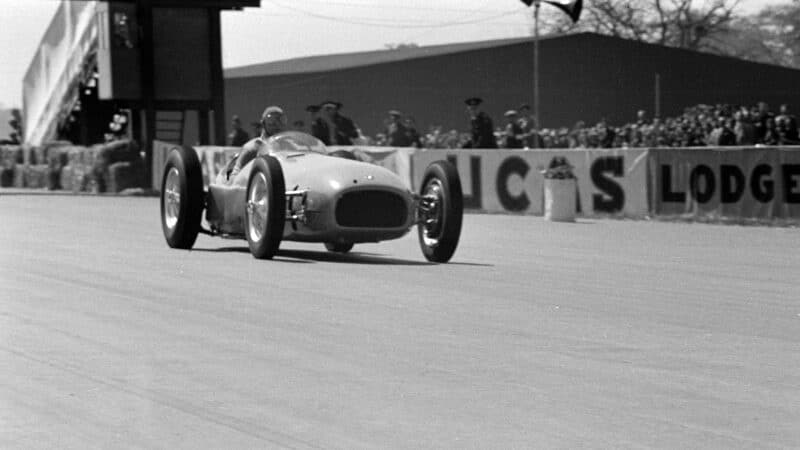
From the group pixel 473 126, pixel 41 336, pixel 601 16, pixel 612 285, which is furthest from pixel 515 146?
pixel 601 16

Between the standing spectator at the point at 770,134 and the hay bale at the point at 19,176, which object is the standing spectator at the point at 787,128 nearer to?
the standing spectator at the point at 770,134

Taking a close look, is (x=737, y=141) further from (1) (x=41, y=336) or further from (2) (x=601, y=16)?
(2) (x=601, y=16)

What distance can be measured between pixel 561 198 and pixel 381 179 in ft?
33.8

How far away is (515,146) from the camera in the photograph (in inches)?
1233

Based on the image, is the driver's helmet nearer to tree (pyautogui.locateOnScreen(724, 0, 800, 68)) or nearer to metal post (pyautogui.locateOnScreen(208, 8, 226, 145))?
metal post (pyautogui.locateOnScreen(208, 8, 226, 145))

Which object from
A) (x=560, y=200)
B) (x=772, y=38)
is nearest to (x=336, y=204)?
(x=560, y=200)

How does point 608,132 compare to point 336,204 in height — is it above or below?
above

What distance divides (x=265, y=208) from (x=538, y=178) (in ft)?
40.7

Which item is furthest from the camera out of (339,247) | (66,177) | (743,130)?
(66,177)

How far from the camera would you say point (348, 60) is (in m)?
67.6

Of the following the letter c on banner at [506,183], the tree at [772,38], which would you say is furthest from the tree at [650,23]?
the letter c on banner at [506,183]

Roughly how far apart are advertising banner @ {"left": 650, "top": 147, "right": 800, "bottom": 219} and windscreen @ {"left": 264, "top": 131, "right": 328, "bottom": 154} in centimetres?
878

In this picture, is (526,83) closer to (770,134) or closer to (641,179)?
(770,134)

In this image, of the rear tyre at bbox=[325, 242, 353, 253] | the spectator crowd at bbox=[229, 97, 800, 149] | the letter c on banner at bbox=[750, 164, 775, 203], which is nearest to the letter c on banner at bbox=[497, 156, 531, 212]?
the spectator crowd at bbox=[229, 97, 800, 149]
